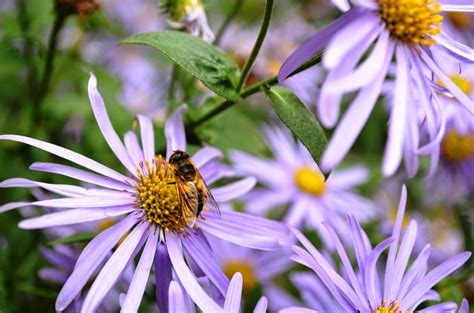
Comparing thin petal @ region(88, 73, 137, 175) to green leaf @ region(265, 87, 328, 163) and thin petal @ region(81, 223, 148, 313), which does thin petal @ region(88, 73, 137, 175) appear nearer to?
thin petal @ region(81, 223, 148, 313)

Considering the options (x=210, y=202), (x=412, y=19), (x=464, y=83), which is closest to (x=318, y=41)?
(x=412, y=19)

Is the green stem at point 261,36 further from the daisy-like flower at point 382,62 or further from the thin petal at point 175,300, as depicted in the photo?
the thin petal at point 175,300

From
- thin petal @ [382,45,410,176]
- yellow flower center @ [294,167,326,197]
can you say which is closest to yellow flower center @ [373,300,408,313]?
thin petal @ [382,45,410,176]

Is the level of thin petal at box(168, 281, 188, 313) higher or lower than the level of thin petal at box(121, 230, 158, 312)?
lower

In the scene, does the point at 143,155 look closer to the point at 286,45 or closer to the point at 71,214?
the point at 71,214

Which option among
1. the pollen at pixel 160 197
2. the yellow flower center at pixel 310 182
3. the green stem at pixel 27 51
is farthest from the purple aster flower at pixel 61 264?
the yellow flower center at pixel 310 182

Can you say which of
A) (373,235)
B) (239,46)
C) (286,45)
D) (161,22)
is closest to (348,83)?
(373,235)

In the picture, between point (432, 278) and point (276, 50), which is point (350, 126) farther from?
point (276, 50)
